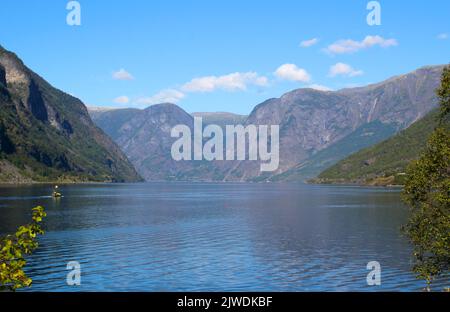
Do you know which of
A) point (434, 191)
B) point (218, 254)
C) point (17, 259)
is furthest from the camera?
point (218, 254)

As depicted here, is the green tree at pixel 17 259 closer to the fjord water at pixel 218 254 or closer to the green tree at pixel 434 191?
the fjord water at pixel 218 254

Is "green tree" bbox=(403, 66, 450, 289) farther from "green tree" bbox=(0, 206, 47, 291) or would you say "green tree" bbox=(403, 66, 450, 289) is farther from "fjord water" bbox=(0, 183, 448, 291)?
"green tree" bbox=(0, 206, 47, 291)

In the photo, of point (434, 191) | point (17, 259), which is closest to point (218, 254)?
point (434, 191)

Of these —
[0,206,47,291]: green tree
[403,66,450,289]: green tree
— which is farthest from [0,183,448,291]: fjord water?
[0,206,47,291]: green tree

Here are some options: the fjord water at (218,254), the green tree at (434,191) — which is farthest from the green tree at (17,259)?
the green tree at (434,191)

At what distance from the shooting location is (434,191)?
50.7 metres

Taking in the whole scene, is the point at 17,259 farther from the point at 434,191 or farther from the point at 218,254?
the point at 218,254

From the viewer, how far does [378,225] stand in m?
134

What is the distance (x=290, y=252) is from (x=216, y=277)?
1044 inches

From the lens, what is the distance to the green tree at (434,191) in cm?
4803

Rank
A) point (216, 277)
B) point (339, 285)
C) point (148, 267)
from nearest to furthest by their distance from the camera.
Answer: point (339, 285) → point (216, 277) → point (148, 267)
